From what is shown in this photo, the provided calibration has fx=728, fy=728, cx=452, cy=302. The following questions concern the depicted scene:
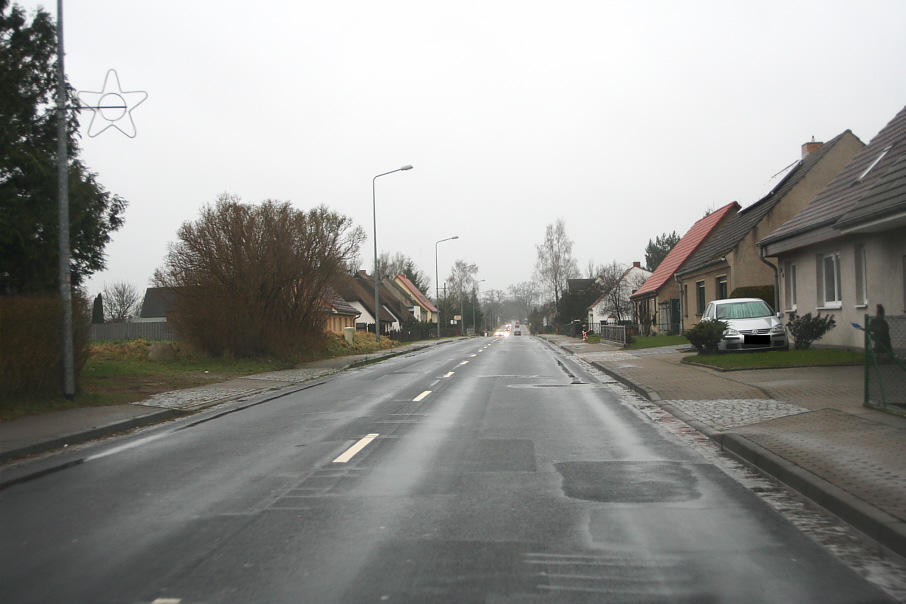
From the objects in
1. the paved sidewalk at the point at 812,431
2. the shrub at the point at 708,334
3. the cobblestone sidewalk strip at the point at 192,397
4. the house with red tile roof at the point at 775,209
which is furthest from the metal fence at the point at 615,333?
the cobblestone sidewalk strip at the point at 192,397

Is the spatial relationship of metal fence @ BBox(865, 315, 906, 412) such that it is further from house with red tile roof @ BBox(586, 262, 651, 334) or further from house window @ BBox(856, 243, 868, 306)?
house with red tile roof @ BBox(586, 262, 651, 334)

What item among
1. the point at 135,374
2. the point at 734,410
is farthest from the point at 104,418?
the point at 734,410

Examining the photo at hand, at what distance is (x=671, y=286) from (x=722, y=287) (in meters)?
11.7

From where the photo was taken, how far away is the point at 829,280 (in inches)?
755

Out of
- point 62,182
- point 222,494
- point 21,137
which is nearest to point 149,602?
point 222,494

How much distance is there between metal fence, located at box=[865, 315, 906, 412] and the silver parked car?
33.5ft

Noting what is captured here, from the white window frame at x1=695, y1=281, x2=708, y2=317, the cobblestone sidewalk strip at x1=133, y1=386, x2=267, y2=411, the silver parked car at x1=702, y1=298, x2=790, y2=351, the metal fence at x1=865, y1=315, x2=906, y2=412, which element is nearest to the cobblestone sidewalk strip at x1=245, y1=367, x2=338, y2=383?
the cobblestone sidewalk strip at x1=133, y1=386, x2=267, y2=411

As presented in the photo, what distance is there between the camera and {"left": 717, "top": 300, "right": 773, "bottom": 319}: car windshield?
2094 centimetres

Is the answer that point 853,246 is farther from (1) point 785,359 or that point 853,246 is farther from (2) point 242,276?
(2) point 242,276

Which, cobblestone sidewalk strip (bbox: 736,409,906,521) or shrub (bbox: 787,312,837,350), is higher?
shrub (bbox: 787,312,837,350)

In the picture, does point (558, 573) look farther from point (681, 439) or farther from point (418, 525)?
point (681, 439)

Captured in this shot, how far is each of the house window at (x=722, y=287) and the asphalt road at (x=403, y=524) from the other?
23283 mm

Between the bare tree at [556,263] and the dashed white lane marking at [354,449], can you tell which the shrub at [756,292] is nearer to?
the dashed white lane marking at [354,449]

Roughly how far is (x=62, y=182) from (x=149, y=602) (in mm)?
10396
